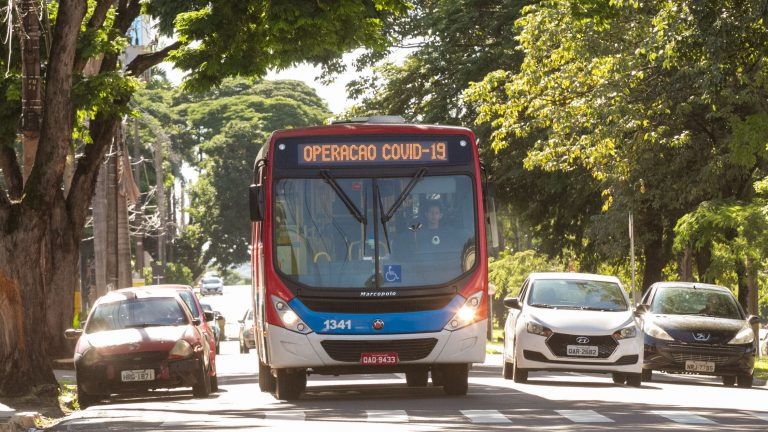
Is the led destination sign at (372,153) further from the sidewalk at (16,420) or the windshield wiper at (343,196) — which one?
the sidewalk at (16,420)

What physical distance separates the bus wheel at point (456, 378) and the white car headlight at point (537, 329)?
2879mm

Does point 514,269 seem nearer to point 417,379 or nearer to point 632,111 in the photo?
point 632,111

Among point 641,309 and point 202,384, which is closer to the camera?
point 202,384

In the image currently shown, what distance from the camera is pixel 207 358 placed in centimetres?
2216

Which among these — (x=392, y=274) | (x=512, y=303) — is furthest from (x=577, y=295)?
(x=392, y=274)

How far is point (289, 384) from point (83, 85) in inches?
220

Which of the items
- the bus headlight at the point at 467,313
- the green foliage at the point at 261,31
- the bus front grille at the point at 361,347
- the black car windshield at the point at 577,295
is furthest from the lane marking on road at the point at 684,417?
the green foliage at the point at 261,31

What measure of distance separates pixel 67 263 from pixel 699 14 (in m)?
10.5

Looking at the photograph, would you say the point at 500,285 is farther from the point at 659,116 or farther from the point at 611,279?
the point at 611,279

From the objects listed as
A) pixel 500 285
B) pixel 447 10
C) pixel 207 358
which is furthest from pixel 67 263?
pixel 500 285

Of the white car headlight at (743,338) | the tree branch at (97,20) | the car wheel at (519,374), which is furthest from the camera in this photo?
the white car headlight at (743,338)

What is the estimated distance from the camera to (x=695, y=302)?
26141 mm

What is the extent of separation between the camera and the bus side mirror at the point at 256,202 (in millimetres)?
18031

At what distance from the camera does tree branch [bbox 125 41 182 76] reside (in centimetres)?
2519
